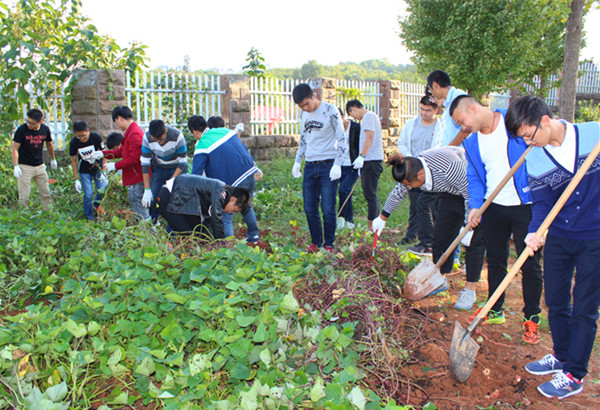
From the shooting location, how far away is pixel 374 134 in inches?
215

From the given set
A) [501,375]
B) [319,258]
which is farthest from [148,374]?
[501,375]

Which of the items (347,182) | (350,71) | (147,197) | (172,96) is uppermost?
(350,71)

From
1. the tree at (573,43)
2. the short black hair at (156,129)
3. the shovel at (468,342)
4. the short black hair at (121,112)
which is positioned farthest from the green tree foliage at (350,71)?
the shovel at (468,342)

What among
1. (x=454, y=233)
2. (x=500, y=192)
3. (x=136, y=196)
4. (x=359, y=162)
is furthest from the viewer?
(x=136, y=196)

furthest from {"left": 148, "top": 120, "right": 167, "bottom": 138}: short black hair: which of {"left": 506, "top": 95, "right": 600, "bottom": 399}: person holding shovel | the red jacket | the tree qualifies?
the tree

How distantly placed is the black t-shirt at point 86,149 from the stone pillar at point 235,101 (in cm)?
329

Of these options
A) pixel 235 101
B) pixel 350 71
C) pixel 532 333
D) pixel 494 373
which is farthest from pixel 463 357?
pixel 350 71

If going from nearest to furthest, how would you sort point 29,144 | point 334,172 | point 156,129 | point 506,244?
point 506,244 → point 334,172 → point 156,129 → point 29,144

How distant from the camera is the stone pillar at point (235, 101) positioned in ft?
30.6

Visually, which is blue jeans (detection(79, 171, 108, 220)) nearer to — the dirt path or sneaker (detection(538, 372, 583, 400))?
the dirt path

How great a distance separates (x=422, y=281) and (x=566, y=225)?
120cm

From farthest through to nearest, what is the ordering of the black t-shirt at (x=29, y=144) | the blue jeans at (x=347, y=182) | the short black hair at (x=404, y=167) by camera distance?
the black t-shirt at (x=29, y=144)
the blue jeans at (x=347, y=182)
the short black hair at (x=404, y=167)

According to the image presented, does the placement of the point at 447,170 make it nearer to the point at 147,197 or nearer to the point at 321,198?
the point at 321,198

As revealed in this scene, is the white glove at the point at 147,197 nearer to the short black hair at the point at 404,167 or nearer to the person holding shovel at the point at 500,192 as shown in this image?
the short black hair at the point at 404,167
